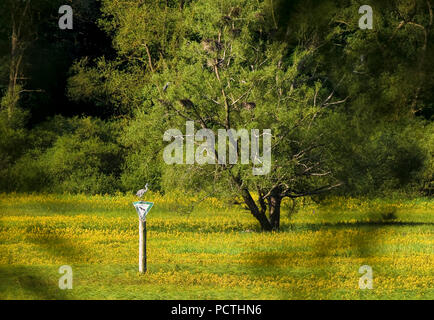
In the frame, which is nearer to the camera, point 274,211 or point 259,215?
point 259,215

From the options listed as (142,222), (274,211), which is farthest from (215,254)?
(274,211)

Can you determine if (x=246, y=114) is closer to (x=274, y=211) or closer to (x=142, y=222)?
(x=274, y=211)

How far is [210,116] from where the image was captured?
1359cm

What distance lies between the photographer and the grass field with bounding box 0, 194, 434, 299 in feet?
4.68

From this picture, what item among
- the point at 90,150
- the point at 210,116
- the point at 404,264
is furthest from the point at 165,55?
the point at 404,264

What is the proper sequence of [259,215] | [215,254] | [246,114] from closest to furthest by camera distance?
[215,254], [246,114], [259,215]

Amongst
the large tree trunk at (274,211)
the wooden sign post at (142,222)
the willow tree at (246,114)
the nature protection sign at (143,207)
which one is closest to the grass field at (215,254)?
the wooden sign post at (142,222)

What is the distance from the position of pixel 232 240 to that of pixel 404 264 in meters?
4.29

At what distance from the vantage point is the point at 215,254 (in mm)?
10523

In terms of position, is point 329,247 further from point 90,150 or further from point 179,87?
point 90,150

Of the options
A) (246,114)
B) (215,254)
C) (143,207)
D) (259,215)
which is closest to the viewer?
(143,207)

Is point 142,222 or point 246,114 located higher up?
point 246,114

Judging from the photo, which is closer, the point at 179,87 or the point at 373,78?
the point at 373,78

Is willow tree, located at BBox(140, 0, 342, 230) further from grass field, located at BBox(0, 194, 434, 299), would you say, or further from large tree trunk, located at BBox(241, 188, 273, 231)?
grass field, located at BBox(0, 194, 434, 299)
